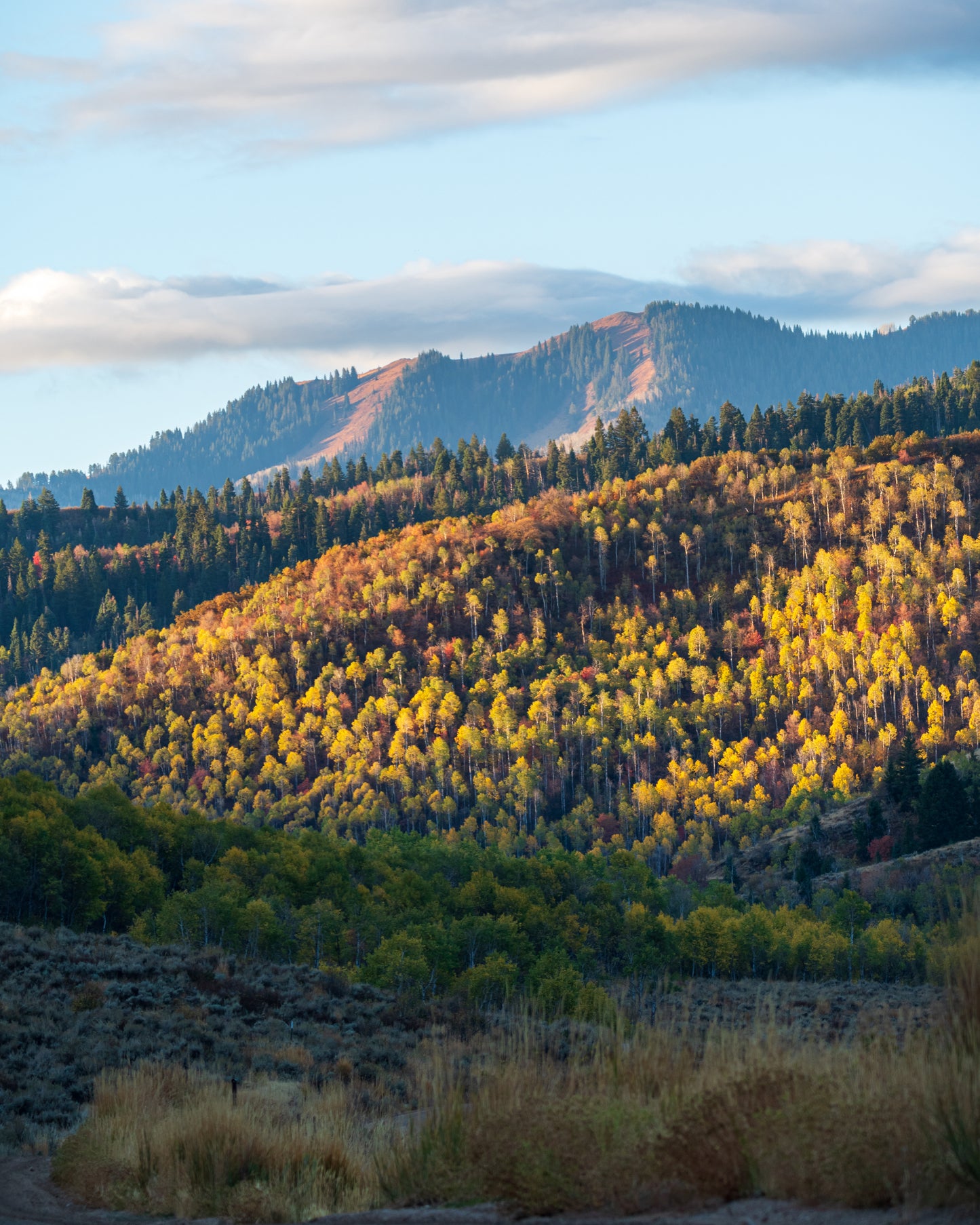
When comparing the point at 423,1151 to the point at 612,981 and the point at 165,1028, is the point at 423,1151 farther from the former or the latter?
the point at 612,981

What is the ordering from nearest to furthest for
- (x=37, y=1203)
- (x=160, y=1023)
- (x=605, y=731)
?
(x=37, y=1203), (x=160, y=1023), (x=605, y=731)

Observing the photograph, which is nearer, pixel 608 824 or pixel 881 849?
pixel 881 849

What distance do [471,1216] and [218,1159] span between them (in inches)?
168

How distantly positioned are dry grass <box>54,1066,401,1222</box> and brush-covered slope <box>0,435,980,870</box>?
120411 mm

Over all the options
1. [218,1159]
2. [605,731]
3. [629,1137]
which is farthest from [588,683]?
[629,1137]

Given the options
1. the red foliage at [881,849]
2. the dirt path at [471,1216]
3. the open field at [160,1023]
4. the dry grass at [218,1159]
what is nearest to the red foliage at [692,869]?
the red foliage at [881,849]

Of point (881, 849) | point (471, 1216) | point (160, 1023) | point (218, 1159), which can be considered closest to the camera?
point (471, 1216)

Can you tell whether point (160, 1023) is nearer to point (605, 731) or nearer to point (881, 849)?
point (881, 849)

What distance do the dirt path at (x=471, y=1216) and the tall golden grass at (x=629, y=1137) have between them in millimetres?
168

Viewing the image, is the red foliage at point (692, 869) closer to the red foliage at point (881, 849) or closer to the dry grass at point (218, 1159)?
the red foliage at point (881, 849)

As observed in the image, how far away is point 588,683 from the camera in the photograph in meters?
173

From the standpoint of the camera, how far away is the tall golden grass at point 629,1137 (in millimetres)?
9320

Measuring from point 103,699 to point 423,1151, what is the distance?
7161 inches

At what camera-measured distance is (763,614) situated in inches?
6939
